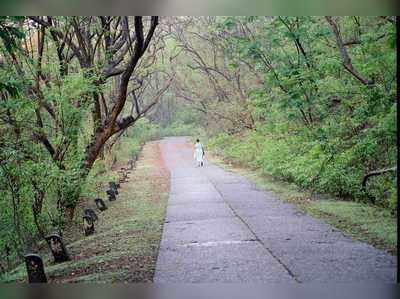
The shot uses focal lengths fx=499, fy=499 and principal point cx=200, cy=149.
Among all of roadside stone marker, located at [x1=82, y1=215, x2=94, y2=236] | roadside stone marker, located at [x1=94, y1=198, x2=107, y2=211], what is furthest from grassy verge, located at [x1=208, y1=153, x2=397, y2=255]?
roadside stone marker, located at [x1=82, y1=215, x2=94, y2=236]

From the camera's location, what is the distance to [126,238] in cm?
474

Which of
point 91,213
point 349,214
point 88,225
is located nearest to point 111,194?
point 91,213

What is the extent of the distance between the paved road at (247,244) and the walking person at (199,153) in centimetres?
A: 36

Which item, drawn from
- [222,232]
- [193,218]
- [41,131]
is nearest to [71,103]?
[41,131]

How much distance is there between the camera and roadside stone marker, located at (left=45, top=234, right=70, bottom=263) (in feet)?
15.1

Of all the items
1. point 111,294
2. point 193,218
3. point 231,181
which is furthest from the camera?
point 231,181

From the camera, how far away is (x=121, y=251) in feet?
14.7

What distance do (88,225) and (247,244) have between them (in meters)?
1.78

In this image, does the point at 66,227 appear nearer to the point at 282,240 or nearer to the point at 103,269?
the point at 103,269

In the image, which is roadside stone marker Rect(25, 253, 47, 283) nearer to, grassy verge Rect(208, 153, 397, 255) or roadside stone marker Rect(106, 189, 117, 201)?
roadside stone marker Rect(106, 189, 117, 201)

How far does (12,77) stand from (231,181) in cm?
293

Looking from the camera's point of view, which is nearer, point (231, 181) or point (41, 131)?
point (41, 131)

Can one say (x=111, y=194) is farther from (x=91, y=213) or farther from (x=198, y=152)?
(x=198, y=152)

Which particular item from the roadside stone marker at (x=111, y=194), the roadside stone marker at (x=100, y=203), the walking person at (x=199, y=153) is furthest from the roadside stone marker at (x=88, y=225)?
the walking person at (x=199, y=153)
